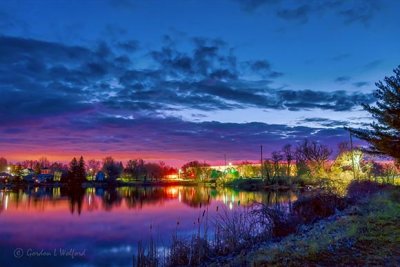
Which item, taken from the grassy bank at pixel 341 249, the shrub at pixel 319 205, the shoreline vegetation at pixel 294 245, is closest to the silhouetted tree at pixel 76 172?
the shrub at pixel 319 205

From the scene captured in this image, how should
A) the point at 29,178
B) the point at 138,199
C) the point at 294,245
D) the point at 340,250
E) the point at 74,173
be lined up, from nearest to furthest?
the point at 340,250 < the point at 294,245 < the point at 138,199 < the point at 74,173 < the point at 29,178

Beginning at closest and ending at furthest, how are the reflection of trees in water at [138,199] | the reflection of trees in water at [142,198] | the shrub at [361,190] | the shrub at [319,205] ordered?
the shrub at [319,205]
the shrub at [361,190]
the reflection of trees in water at [138,199]
the reflection of trees in water at [142,198]

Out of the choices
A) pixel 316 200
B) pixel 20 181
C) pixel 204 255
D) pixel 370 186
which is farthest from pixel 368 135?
pixel 20 181

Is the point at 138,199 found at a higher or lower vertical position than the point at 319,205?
lower

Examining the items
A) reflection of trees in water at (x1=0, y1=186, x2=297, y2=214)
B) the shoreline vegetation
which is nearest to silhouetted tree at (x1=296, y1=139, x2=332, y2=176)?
reflection of trees in water at (x1=0, y1=186, x2=297, y2=214)

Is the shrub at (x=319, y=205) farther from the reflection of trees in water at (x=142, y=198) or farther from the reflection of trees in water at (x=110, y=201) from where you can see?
the reflection of trees in water at (x=110, y=201)

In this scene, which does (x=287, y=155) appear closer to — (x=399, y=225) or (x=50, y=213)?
(x=50, y=213)

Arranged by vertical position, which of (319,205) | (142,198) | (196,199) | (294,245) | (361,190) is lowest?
(196,199)

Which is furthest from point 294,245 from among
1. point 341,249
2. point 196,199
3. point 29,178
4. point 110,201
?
point 29,178

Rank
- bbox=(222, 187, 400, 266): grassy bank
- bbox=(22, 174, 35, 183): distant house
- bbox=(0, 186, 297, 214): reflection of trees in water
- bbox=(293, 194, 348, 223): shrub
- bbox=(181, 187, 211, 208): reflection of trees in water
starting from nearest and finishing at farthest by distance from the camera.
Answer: bbox=(222, 187, 400, 266): grassy bank, bbox=(293, 194, 348, 223): shrub, bbox=(0, 186, 297, 214): reflection of trees in water, bbox=(181, 187, 211, 208): reflection of trees in water, bbox=(22, 174, 35, 183): distant house

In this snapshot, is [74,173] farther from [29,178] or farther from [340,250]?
[340,250]

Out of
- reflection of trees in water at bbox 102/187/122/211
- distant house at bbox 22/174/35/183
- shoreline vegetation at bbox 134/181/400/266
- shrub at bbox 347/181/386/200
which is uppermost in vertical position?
distant house at bbox 22/174/35/183

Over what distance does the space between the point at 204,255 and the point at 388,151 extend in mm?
14474

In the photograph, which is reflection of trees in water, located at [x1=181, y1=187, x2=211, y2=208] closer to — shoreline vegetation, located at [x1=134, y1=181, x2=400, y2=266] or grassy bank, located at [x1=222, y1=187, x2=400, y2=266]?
shoreline vegetation, located at [x1=134, y1=181, x2=400, y2=266]
